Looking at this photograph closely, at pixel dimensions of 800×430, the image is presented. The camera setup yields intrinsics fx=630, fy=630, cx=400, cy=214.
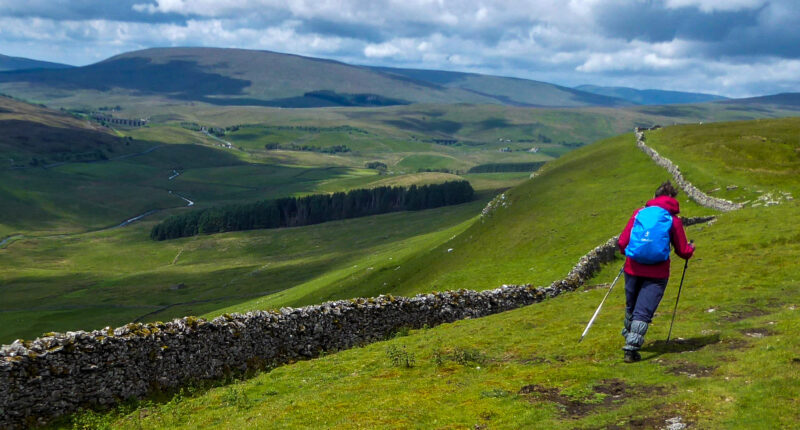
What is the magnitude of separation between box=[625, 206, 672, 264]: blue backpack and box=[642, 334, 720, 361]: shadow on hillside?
2958mm

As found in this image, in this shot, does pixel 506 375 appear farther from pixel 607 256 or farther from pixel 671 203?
pixel 607 256

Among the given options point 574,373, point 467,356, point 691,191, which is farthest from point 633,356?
point 691,191

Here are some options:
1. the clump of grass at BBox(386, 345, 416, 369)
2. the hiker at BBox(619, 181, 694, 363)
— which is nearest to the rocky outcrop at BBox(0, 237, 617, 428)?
the clump of grass at BBox(386, 345, 416, 369)

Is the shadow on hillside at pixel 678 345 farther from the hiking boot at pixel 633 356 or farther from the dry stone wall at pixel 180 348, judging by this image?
the dry stone wall at pixel 180 348

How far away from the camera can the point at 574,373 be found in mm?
18297

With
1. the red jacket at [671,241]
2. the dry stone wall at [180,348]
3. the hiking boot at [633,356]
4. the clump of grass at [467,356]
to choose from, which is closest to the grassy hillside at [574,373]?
the clump of grass at [467,356]

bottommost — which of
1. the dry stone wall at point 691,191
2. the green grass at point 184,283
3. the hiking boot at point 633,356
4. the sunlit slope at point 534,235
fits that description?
the green grass at point 184,283

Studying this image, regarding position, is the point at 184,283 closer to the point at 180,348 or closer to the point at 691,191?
the point at 691,191

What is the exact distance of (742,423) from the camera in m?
13.2

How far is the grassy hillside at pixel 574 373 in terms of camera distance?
590 inches

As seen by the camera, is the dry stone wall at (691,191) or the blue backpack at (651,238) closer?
the blue backpack at (651,238)

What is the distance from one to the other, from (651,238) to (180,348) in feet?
57.6

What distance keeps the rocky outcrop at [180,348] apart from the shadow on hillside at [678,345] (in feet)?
44.3

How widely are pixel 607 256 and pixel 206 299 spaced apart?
101 m
